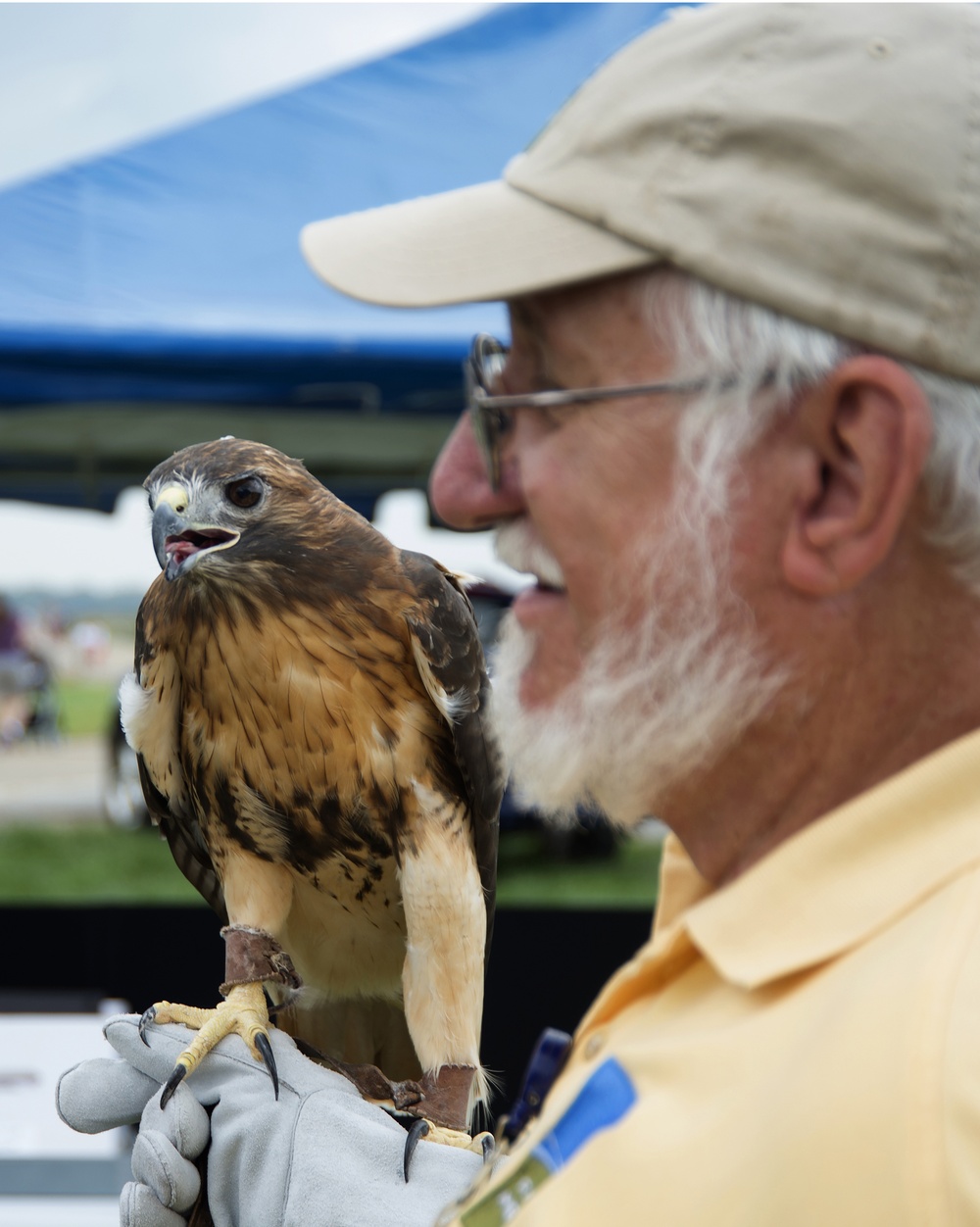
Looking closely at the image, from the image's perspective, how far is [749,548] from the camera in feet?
2.97

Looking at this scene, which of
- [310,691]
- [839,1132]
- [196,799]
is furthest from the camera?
[196,799]

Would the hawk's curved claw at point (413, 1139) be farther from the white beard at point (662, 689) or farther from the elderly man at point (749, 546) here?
the white beard at point (662, 689)

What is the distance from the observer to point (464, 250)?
37.0 inches

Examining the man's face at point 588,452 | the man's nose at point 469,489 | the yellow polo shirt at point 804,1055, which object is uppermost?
the man's face at point 588,452

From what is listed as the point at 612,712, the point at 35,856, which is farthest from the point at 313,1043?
the point at 35,856

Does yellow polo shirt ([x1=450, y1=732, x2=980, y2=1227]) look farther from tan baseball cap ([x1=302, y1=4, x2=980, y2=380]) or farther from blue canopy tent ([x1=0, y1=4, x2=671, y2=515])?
blue canopy tent ([x1=0, y1=4, x2=671, y2=515])

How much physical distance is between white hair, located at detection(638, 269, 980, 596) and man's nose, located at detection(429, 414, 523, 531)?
182mm

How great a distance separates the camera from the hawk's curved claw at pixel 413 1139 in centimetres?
159

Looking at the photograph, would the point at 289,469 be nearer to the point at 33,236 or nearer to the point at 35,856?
the point at 33,236

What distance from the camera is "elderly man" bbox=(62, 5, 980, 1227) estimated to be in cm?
74

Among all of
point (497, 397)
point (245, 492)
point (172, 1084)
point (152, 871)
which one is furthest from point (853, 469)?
point (152, 871)

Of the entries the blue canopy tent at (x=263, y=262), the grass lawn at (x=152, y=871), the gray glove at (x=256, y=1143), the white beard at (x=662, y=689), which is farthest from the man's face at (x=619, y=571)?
the grass lawn at (x=152, y=871)

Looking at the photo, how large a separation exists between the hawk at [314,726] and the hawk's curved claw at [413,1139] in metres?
0.09

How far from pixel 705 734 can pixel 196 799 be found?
48.3 inches
